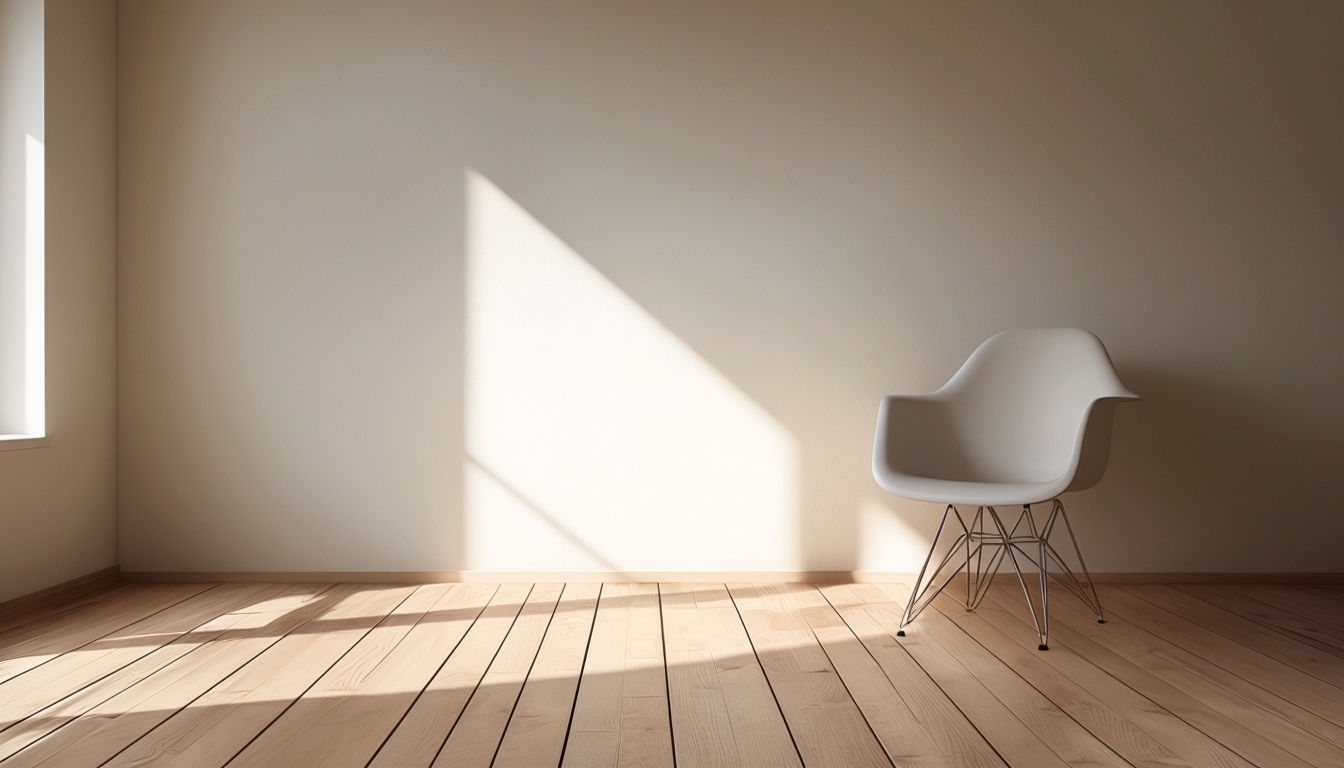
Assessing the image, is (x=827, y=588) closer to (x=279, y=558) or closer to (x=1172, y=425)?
(x=1172, y=425)

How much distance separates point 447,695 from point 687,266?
1693mm

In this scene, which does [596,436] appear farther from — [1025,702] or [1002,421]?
[1025,702]

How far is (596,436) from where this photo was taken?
3.20 metres

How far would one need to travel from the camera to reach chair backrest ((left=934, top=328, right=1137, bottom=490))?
2.86 m

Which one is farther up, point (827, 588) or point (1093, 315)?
point (1093, 315)

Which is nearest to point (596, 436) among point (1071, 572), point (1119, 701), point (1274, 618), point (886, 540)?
point (886, 540)

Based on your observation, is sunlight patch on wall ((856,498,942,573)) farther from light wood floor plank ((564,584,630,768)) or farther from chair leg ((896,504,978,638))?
light wood floor plank ((564,584,630,768))

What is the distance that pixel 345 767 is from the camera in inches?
61.4

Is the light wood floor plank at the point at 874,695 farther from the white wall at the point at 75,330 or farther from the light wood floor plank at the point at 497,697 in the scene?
the white wall at the point at 75,330

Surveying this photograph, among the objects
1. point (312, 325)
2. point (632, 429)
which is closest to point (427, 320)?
point (312, 325)

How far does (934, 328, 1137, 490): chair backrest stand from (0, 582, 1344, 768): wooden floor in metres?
0.44

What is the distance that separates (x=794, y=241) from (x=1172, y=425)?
1408mm

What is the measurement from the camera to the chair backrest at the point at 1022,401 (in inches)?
113

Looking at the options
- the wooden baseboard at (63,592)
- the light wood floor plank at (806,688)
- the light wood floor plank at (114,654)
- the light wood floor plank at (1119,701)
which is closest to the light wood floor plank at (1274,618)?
the light wood floor plank at (1119,701)
